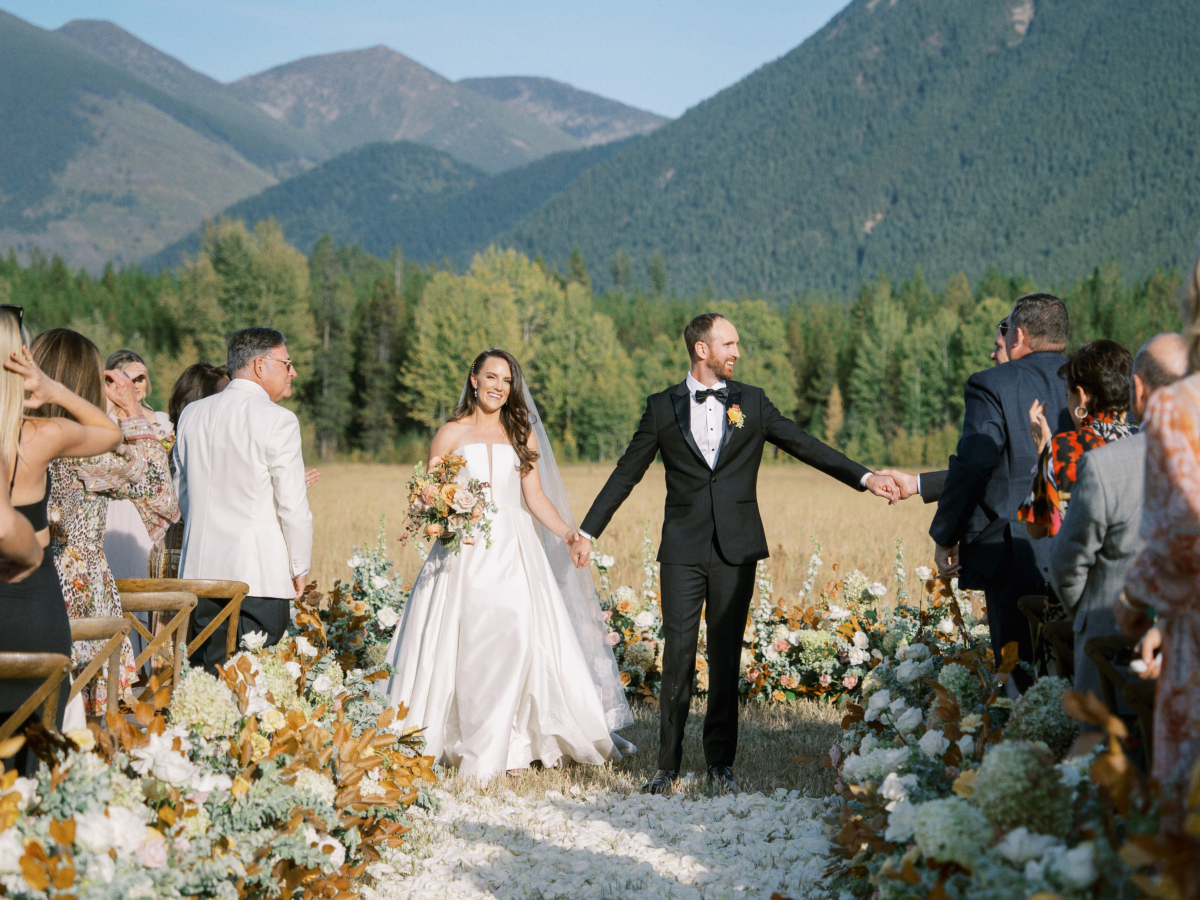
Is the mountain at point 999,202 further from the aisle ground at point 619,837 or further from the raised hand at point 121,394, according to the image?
the aisle ground at point 619,837

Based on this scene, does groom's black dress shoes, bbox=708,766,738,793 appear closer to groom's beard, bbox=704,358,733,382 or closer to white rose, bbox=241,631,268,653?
groom's beard, bbox=704,358,733,382

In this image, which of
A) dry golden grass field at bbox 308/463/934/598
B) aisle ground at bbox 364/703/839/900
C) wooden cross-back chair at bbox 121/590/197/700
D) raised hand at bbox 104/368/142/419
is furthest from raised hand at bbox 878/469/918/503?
dry golden grass field at bbox 308/463/934/598

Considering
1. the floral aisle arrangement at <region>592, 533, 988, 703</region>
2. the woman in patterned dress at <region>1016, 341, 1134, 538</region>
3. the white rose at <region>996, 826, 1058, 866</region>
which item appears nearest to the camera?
the white rose at <region>996, 826, 1058, 866</region>

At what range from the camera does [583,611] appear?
658cm

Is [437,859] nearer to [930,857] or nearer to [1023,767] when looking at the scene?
[930,857]

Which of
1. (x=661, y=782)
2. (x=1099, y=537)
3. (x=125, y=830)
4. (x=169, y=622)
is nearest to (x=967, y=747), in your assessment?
A: (x=1099, y=537)

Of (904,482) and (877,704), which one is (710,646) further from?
(904,482)

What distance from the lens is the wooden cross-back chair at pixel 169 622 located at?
4.02 meters

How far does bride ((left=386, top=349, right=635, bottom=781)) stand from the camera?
235 inches

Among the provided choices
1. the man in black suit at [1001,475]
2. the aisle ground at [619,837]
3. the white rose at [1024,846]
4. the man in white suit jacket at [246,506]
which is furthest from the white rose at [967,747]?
the man in white suit jacket at [246,506]

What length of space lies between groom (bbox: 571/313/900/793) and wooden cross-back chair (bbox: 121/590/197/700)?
2.33m

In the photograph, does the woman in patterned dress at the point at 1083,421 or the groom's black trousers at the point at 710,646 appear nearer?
the woman in patterned dress at the point at 1083,421

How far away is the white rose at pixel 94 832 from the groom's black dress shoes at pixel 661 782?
334cm

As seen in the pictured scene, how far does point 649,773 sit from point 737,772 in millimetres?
499
